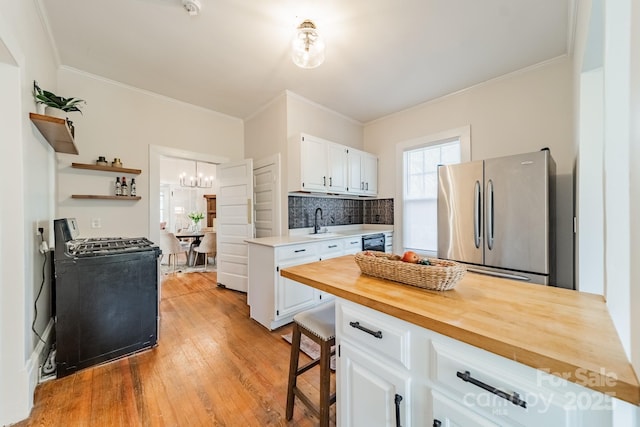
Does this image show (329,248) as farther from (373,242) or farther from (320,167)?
(320,167)

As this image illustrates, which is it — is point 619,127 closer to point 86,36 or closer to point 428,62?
point 428,62

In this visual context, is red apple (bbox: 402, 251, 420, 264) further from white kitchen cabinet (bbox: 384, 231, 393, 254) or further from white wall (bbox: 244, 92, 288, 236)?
white kitchen cabinet (bbox: 384, 231, 393, 254)

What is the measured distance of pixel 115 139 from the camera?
301 centimetres

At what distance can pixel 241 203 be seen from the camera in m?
3.66

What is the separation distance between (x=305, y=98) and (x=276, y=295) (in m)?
2.59

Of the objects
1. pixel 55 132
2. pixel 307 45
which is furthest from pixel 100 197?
pixel 307 45

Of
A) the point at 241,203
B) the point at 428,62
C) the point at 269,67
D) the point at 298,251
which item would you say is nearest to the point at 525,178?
the point at 428,62

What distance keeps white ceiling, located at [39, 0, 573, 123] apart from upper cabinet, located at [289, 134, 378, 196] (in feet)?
2.34

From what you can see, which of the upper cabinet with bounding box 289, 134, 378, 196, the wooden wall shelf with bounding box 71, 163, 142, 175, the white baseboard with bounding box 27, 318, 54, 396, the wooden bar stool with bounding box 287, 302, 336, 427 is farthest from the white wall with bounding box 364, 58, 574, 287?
the white baseboard with bounding box 27, 318, 54, 396

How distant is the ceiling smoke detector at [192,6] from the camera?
184cm

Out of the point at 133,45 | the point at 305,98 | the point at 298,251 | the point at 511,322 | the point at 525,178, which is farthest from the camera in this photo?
the point at 305,98

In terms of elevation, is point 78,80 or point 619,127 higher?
point 78,80

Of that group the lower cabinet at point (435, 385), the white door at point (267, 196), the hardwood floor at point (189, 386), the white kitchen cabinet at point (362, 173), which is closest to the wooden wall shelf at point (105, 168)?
the white door at point (267, 196)

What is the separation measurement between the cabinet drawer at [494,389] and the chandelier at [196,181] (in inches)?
282
